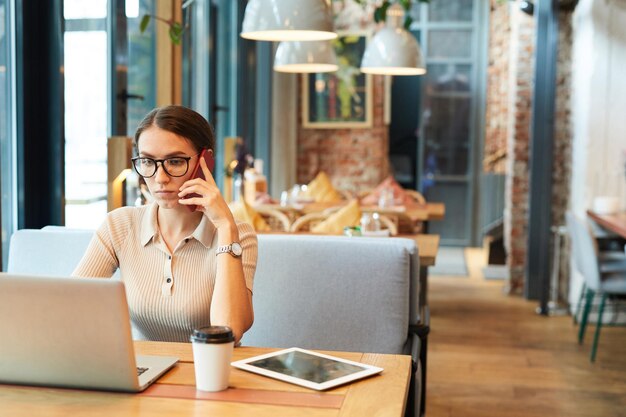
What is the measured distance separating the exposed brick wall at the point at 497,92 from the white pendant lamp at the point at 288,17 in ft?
21.6

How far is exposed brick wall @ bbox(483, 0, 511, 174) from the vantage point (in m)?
9.88

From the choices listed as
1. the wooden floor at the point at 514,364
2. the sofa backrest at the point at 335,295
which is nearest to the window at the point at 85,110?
the sofa backrest at the point at 335,295

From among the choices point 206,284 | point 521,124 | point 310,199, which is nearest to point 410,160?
point 521,124

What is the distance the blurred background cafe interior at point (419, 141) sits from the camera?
3922mm

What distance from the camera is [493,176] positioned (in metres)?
9.93

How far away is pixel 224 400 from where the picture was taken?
Answer: 5.43 feet

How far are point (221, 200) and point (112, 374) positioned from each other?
725 mm

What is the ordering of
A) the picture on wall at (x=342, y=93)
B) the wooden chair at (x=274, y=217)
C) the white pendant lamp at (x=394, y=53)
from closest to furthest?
the white pendant lamp at (x=394, y=53), the wooden chair at (x=274, y=217), the picture on wall at (x=342, y=93)

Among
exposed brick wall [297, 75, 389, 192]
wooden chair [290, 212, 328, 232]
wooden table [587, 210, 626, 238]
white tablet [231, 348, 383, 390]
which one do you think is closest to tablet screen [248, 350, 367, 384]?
white tablet [231, 348, 383, 390]

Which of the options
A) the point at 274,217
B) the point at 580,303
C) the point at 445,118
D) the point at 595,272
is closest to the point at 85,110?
the point at 274,217

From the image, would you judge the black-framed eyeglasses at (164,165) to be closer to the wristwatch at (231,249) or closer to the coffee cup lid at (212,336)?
the wristwatch at (231,249)

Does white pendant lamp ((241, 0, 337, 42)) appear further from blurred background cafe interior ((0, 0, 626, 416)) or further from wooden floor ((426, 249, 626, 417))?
wooden floor ((426, 249, 626, 417))

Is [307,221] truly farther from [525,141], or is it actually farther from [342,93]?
[342,93]

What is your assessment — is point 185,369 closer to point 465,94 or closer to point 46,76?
point 46,76
